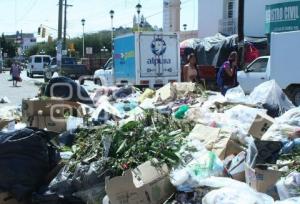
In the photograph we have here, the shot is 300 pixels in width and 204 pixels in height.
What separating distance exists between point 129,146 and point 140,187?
69 centimetres

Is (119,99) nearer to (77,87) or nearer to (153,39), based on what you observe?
(77,87)

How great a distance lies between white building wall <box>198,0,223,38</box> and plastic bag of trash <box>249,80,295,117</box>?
76.9 feet

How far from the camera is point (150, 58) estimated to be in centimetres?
1744

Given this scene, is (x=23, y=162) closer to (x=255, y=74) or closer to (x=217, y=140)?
(x=217, y=140)

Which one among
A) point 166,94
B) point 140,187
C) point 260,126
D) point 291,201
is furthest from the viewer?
point 166,94

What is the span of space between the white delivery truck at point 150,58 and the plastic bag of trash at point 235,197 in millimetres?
Result: 13326

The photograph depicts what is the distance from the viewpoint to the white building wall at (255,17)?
26256mm

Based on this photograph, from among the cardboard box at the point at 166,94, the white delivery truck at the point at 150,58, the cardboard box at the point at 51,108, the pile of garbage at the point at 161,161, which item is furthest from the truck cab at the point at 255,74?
the pile of garbage at the point at 161,161

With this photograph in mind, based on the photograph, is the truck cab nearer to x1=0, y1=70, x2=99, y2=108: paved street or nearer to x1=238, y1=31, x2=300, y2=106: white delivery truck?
x1=238, y1=31, x2=300, y2=106: white delivery truck

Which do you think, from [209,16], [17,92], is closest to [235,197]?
[17,92]

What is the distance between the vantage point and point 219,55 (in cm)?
2352

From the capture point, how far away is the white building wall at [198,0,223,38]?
30.4 m

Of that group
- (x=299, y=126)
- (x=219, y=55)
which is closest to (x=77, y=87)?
(x=299, y=126)

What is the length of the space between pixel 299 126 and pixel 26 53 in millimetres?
106859
